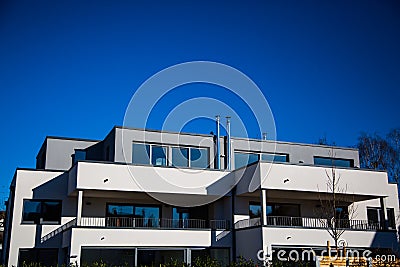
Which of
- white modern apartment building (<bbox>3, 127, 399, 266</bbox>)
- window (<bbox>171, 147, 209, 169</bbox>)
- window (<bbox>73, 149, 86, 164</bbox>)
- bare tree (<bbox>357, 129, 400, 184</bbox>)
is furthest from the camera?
bare tree (<bbox>357, 129, 400, 184</bbox>)

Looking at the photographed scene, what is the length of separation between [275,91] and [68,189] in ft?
35.2

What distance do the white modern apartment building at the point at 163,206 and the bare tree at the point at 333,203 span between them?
6.8 inches

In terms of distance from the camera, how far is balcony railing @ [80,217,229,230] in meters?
22.0

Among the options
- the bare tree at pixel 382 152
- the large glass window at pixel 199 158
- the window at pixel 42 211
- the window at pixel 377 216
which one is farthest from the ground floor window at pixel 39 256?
the bare tree at pixel 382 152

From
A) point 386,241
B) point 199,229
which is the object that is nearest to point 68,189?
point 199,229

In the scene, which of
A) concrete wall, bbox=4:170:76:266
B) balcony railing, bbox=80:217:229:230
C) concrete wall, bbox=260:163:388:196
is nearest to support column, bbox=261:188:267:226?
concrete wall, bbox=260:163:388:196

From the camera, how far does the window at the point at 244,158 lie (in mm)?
26266

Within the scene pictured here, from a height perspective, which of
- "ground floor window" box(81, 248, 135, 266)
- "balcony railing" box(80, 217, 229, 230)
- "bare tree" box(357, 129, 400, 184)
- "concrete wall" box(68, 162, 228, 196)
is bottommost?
"ground floor window" box(81, 248, 135, 266)

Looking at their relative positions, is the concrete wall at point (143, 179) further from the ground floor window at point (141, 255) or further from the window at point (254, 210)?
the ground floor window at point (141, 255)

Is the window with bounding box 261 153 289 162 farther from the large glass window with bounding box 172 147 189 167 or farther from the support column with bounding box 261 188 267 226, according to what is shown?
the support column with bounding box 261 188 267 226

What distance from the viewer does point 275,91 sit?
78.0 ft

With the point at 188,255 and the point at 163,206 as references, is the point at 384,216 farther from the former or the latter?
the point at 163,206

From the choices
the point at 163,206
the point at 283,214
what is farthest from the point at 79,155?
the point at 283,214

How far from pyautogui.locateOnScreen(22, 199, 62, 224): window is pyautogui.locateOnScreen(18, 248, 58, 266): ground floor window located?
1220 millimetres
